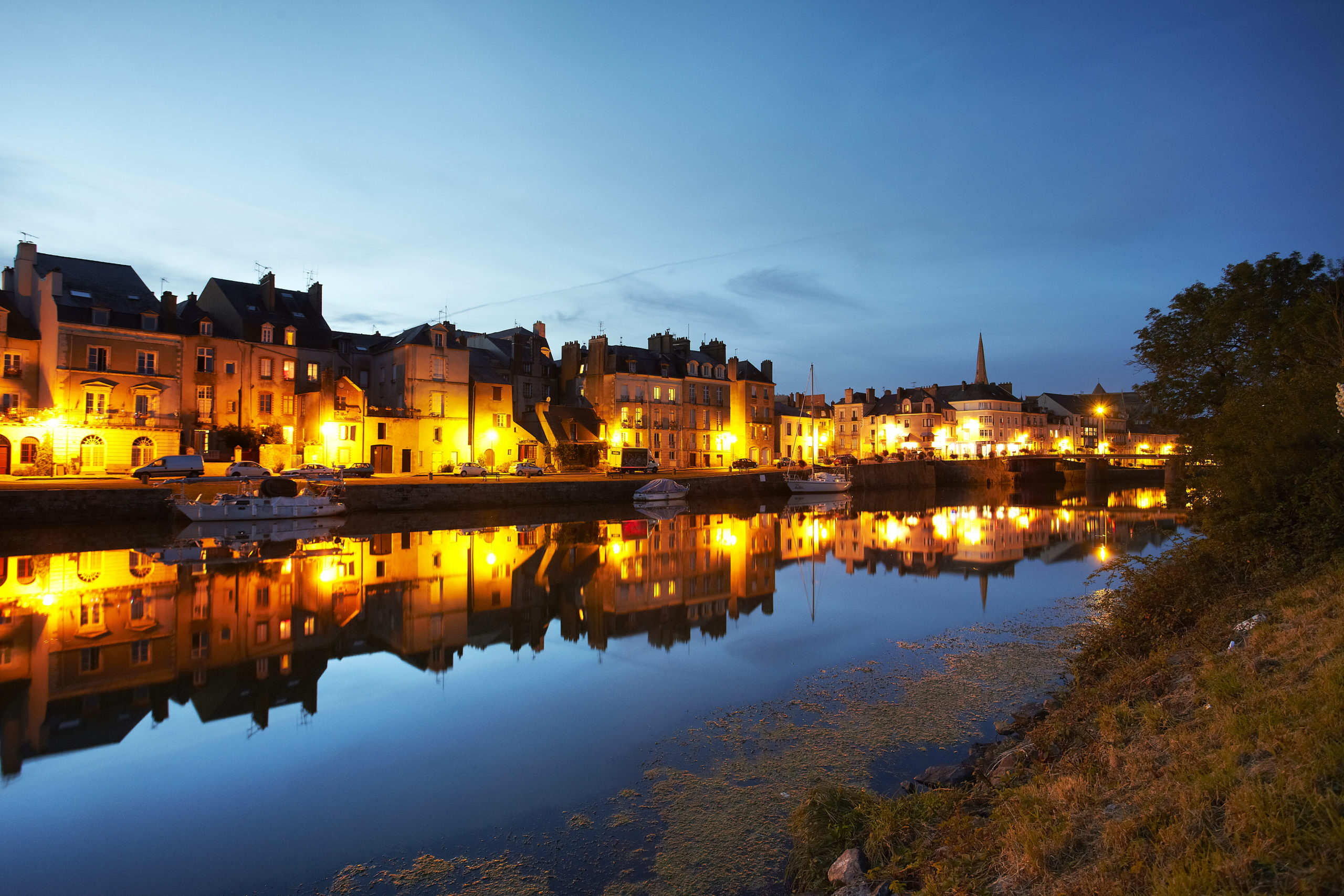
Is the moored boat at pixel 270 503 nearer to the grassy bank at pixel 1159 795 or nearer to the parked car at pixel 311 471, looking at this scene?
the parked car at pixel 311 471

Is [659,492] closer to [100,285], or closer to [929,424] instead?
[100,285]

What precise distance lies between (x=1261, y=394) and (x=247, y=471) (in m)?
37.6

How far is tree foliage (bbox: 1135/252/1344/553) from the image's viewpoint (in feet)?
34.3

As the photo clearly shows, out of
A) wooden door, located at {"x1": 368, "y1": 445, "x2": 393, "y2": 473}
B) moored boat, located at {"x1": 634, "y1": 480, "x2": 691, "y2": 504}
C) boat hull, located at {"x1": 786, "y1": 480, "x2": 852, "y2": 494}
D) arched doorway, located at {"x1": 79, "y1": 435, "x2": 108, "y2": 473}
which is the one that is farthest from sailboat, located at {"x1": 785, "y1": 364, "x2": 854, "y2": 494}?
arched doorway, located at {"x1": 79, "y1": 435, "x2": 108, "y2": 473}

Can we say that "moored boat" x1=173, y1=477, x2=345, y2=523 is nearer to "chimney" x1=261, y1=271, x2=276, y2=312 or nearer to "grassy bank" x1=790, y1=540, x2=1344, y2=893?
"chimney" x1=261, y1=271, x2=276, y2=312

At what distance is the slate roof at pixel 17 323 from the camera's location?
35.9 meters

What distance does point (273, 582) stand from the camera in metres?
18.4

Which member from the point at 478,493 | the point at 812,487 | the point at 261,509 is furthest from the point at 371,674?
the point at 812,487

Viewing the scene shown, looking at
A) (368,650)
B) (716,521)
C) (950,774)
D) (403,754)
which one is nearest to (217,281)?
(716,521)

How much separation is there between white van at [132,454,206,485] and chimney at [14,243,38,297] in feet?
40.5

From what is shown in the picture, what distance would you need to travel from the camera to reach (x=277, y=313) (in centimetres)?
4544

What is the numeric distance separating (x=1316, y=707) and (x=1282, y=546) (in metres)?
7.37

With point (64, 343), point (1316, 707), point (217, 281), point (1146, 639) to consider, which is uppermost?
point (217, 281)

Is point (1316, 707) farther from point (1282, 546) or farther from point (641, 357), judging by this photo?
point (641, 357)
